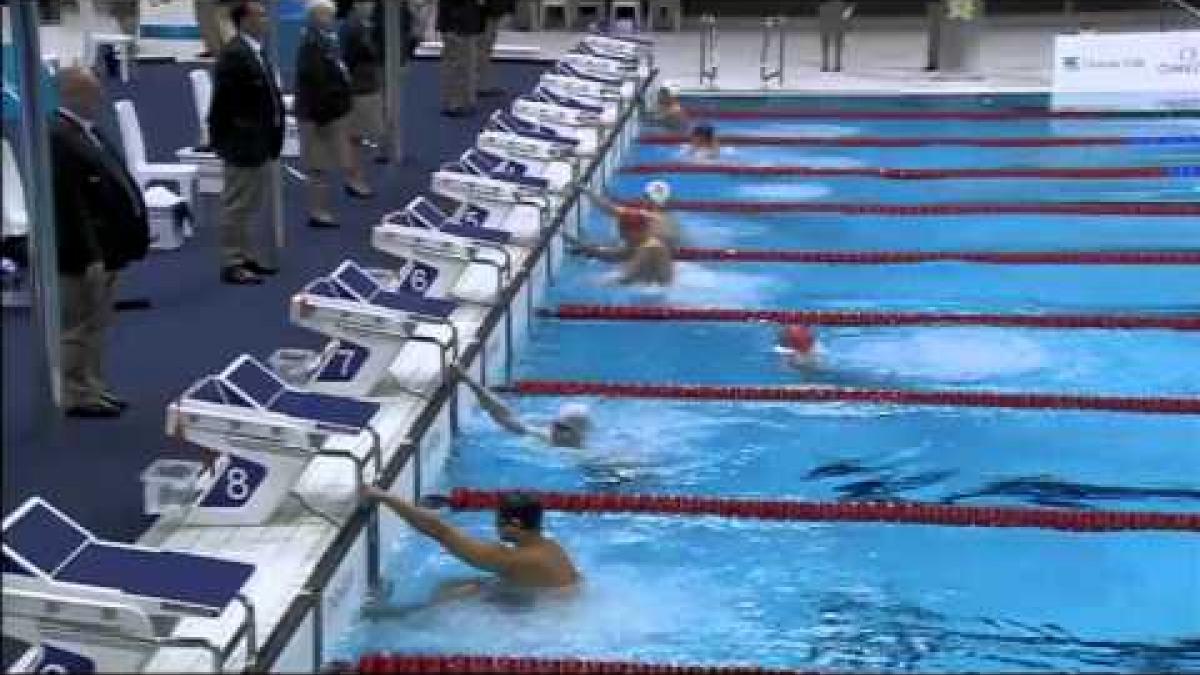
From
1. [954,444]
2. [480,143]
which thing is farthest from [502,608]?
[480,143]

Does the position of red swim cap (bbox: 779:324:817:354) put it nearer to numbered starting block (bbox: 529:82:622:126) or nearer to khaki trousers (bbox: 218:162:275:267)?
khaki trousers (bbox: 218:162:275:267)

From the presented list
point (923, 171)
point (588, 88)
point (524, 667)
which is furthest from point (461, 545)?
point (588, 88)

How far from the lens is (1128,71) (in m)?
17.7

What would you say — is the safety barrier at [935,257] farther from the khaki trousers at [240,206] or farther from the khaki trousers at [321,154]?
the khaki trousers at [240,206]

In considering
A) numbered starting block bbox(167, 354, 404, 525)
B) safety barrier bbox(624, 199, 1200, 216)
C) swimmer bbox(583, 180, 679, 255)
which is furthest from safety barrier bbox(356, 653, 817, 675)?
safety barrier bbox(624, 199, 1200, 216)

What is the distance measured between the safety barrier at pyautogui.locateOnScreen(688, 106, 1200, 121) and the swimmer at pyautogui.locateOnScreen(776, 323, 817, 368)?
8.41 metres

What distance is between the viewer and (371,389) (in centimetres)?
750

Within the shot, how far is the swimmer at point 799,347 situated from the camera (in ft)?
28.5

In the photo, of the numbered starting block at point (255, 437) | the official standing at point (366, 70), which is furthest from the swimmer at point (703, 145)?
the numbered starting block at point (255, 437)

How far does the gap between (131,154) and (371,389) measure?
11.6 ft

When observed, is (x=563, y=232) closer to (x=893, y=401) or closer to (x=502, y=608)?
(x=893, y=401)

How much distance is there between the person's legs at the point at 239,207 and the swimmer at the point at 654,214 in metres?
2.20

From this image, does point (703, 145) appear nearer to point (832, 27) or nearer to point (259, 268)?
point (259, 268)

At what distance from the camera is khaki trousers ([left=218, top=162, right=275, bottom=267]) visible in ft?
29.0
